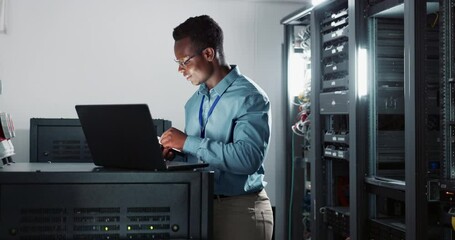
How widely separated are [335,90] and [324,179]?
0.55 meters

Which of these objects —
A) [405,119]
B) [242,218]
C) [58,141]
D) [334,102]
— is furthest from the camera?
[334,102]

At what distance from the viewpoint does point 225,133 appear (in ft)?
6.36

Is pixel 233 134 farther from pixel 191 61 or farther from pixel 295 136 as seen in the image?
pixel 295 136

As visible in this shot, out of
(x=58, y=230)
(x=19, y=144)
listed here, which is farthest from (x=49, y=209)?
(x=19, y=144)

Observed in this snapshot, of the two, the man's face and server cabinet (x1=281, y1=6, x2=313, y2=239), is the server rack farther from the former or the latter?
the man's face

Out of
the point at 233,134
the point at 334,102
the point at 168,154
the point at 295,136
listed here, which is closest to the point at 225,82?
the point at 233,134

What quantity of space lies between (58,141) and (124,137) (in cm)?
237

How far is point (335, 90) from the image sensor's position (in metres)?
3.84

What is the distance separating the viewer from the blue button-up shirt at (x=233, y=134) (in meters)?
1.73

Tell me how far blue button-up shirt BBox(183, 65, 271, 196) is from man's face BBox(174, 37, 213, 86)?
0.20ft

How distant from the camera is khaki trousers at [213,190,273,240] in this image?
5.98 feet

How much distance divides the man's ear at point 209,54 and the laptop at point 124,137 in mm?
629

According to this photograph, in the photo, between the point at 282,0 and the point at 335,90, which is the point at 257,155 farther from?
the point at 282,0

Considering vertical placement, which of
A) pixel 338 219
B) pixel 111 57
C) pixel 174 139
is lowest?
pixel 338 219
